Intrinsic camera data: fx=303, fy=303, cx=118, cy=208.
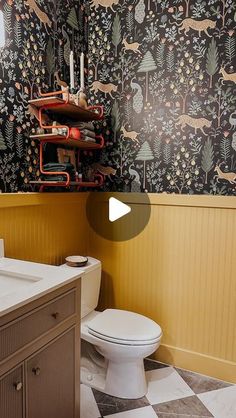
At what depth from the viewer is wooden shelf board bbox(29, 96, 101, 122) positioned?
1.74m

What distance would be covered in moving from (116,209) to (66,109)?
0.80 metres

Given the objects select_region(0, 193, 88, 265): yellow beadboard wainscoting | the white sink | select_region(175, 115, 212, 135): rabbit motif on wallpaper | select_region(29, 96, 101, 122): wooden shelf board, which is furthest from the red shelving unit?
the white sink

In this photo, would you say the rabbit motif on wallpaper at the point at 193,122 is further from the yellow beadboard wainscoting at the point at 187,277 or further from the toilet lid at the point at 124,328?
the toilet lid at the point at 124,328

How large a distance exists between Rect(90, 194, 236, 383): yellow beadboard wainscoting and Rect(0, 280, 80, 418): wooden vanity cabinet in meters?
0.94

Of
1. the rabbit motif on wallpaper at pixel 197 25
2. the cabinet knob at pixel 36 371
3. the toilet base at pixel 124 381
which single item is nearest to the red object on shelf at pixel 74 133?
the rabbit motif on wallpaper at pixel 197 25

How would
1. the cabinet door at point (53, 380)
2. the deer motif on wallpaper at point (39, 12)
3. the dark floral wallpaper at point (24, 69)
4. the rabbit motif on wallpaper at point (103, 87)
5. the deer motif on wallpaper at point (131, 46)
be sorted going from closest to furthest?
the cabinet door at point (53, 380) → the dark floral wallpaper at point (24, 69) → the deer motif on wallpaper at point (39, 12) → the deer motif on wallpaper at point (131, 46) → the rabbit motif on wallpaper at point (103, 87)

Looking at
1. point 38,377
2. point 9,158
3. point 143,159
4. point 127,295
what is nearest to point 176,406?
point 127,295

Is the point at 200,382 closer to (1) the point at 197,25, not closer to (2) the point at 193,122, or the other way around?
(2) the point at 193,122

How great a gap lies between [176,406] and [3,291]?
1.23 metres

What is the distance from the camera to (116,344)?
5.55 feet

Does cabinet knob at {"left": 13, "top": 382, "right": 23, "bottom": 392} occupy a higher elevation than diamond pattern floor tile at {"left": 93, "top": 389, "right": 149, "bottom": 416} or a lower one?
higher

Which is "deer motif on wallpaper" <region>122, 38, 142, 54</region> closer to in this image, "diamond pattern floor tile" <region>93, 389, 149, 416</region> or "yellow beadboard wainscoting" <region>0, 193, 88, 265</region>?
"yellow beadboard wainscoting" <region>0, 193, 88, 265</region>

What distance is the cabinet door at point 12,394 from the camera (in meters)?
0.96

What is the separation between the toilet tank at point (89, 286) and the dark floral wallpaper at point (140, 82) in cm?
63
